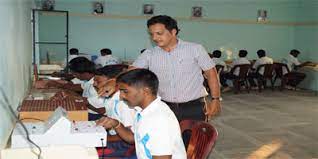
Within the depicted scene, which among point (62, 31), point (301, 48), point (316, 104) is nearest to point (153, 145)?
point (62, 31)

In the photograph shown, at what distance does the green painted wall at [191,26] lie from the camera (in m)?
8.73

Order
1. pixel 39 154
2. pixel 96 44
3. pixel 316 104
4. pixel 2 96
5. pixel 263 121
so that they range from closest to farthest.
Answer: pixel 39 154, pixel 2 96, pixel 263 121, pixel 316 104, pixel 96 44

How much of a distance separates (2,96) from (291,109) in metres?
5.86

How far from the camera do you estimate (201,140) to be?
187 centimetres

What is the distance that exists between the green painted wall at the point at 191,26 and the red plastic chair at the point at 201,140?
710cm

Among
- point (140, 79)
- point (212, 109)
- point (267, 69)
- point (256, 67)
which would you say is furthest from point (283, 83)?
point (140, 79)

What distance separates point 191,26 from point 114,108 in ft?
23.1

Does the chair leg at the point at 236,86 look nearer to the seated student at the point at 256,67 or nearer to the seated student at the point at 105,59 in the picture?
the seated student at the point at 256,67

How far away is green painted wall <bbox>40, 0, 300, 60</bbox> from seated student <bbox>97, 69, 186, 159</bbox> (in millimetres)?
7238

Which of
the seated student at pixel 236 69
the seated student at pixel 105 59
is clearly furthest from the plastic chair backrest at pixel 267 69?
the seated student at pixel 105 59

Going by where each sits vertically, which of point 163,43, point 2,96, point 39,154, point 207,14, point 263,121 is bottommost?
point 263,121

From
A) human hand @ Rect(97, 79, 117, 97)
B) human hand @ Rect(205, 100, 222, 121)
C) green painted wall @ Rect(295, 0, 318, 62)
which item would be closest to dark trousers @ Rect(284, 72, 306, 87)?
green painted wall @ Rect(295, 0, 318, 62)

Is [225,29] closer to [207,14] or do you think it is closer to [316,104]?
[207,14]

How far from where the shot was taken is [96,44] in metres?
8.84
